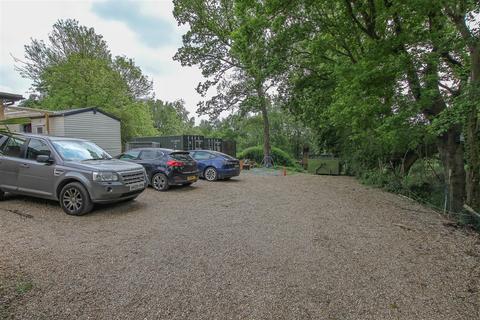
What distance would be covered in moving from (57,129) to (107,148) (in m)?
3.00

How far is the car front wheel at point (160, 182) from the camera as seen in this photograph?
310 inches

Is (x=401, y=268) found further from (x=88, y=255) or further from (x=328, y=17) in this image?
(x=328, y=17)

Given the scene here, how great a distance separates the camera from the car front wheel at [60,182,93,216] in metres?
4.98

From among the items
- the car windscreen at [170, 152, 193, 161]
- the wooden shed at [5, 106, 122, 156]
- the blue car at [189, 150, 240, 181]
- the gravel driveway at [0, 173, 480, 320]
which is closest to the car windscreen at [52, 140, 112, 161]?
the gravel driveway at [0, 173, 480, 320]

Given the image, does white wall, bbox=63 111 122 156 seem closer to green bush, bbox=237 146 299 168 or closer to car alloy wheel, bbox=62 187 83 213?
car alloy wheel, bbox=62 187 83 213

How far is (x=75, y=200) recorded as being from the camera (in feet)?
16.6

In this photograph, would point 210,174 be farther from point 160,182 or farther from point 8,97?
point 8,97

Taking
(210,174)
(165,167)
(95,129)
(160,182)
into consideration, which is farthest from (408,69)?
(95,129)

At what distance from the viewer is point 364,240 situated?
13.5ft

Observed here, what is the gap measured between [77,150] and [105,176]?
1332 millimetres

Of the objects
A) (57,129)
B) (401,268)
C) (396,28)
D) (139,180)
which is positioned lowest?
(401,268)

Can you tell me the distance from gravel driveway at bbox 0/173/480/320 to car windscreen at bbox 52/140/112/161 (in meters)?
1.20

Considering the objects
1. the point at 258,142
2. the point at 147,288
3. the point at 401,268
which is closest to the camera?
the point at 147,288

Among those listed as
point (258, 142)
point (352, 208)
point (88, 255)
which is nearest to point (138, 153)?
point (88, 255)
